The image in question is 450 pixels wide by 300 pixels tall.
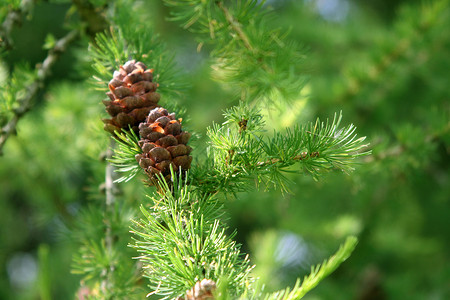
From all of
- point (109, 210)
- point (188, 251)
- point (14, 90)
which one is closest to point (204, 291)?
point (188, 251)

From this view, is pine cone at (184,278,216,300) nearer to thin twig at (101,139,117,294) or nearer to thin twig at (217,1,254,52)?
thin twig at (101,139,117,294)

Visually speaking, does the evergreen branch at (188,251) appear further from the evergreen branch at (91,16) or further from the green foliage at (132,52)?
the evergreen branch at (91,16)

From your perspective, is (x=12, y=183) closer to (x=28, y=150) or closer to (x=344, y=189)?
(x=28, y=150)

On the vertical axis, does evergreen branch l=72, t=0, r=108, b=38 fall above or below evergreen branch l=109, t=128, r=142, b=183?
above

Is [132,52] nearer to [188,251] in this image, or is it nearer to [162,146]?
[162,146]

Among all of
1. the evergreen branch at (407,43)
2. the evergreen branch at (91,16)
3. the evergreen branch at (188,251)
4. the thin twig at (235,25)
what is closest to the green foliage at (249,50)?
the thin twig at (235,25)

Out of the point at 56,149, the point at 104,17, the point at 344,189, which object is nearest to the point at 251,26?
the point at 104,17

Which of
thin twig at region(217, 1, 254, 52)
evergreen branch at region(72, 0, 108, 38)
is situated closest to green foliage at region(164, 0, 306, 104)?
thin twig at region(217, 1, 254, 52)
